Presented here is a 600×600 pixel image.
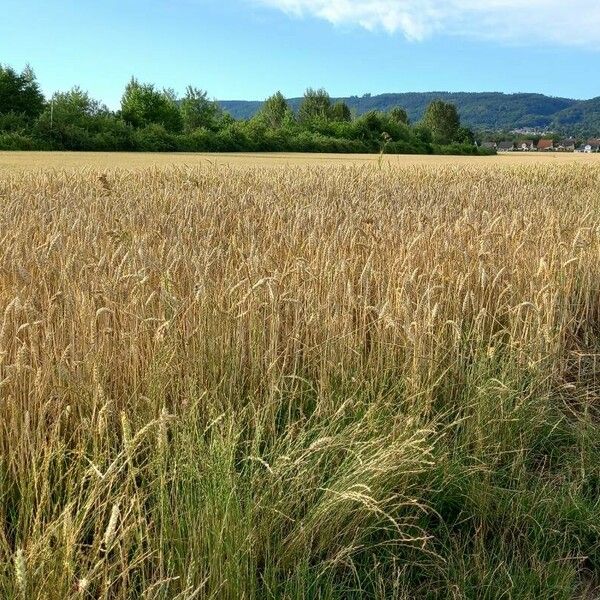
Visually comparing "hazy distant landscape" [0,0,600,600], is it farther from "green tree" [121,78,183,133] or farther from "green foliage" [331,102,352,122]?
"green foliage" [331,102,352,122]

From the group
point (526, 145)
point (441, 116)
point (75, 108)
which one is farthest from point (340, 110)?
point (526, 145)

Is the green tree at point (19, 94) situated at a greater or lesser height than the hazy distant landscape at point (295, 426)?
greater

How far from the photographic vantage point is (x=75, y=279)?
2.99 meters

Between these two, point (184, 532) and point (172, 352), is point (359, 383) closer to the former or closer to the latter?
point (172, 352)

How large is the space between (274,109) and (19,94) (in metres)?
35.8

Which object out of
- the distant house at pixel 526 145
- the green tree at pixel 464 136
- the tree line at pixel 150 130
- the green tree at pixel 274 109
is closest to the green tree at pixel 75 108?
the tree line at pixel 150 130

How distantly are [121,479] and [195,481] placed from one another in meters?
0.28

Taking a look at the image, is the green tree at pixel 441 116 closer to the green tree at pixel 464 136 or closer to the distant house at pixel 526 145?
the green tree at pixel 464 136

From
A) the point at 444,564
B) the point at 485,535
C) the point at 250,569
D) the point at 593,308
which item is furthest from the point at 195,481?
the point at 593,308

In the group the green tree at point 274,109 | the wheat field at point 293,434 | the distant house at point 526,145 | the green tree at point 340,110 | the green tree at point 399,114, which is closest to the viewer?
the wheat field at point 293,434

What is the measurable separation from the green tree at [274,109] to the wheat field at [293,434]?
6776cm

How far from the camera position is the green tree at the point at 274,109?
2736 inches

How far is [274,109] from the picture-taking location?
2832 inches

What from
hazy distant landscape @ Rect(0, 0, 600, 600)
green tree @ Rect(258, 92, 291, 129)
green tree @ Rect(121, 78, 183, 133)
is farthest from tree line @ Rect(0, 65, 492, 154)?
hazy distant landscape @ Rect(0, 0, 600, 600)
